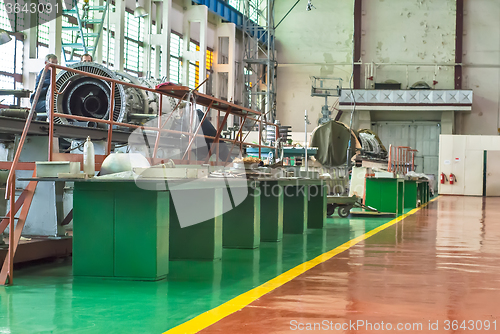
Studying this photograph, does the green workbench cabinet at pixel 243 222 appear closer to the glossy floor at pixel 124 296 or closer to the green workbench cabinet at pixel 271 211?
the glossy floor at pixel 124 296

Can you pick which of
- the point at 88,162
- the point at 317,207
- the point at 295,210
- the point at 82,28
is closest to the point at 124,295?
the point at 88,162

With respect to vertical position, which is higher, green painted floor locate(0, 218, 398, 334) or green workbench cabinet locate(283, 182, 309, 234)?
green workbench cabinet locate(283, 182, 309, 234)

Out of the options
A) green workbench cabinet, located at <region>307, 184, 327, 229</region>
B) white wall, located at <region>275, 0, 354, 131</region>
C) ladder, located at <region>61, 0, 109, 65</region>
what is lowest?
green workbench cabinet, located at <region>307, 184, 327, 229</region>

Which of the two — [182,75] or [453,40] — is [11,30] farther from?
[453,40]

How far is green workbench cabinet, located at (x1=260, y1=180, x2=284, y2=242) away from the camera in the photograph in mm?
7590

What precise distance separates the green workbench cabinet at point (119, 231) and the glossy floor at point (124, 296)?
0.29 ft

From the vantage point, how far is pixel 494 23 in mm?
30641

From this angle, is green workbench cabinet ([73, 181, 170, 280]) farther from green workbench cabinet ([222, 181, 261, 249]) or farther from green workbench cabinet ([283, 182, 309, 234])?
green workbench cabinet ([283, 182, 309, 234])

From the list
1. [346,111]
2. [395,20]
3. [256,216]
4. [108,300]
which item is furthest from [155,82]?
[395,20]

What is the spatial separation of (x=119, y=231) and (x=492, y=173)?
25239mm

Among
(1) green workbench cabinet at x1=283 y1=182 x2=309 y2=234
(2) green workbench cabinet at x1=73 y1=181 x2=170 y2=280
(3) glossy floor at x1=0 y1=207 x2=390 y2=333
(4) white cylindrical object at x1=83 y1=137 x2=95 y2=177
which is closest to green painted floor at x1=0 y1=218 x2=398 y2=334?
→ (3) glossy floor at x1=0 y1=207 x2=390 y2=333

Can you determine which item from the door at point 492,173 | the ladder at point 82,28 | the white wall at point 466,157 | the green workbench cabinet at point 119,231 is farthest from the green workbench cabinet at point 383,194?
the door at point 492,173

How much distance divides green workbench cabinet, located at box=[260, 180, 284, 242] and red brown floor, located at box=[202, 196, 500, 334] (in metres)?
1.12

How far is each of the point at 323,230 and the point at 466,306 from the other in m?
5.61
